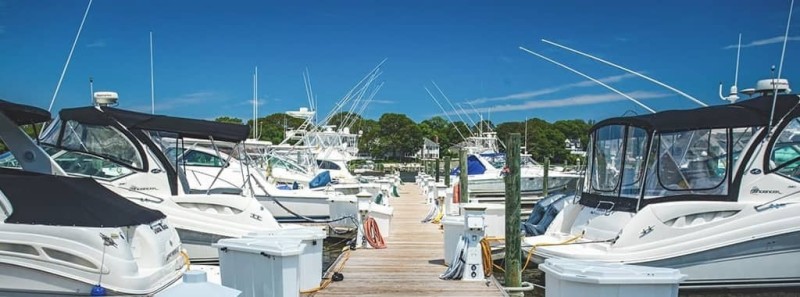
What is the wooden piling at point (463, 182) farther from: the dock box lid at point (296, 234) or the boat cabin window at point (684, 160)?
the dock box lid at point (296, 234)

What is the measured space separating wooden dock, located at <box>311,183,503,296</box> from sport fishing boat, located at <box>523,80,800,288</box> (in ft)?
5.55

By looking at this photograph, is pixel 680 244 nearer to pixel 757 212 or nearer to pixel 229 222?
pixel 757 212

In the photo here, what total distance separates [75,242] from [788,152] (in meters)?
9.36

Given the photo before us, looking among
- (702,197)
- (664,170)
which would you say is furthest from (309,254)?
(702,197)

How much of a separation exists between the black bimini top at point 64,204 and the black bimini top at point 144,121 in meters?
3.71

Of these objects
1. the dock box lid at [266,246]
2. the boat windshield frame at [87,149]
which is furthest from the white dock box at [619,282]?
the boat windshield frame at [87,149]

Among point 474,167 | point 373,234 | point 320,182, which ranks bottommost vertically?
point 373,234

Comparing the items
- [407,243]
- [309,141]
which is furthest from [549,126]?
[407,243]

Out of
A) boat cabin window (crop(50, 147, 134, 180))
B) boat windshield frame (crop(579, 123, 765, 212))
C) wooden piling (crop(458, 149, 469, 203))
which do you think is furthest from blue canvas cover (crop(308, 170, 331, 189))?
boat windshield frame (crop(579, 123, 765, 212))

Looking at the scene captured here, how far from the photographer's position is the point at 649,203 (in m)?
9.52

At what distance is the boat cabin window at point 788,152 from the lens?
9.15 metres

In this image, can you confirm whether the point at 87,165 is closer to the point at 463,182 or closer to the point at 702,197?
the point at 463,182

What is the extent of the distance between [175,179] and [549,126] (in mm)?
90597

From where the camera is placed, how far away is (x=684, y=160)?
Answer: 32.0 feet
